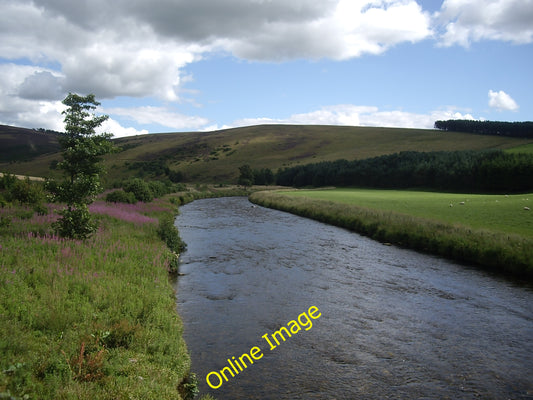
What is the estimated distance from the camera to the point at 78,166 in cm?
1558

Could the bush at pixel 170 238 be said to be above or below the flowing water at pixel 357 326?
above

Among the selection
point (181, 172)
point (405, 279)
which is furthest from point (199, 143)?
point (405, 279)

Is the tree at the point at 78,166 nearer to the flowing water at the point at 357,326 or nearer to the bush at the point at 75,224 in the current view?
the bush at the point at 75,224

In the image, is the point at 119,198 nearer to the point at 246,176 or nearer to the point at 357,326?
the point at 357,326

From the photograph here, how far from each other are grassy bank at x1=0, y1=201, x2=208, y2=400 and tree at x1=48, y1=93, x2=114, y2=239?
3.73ft

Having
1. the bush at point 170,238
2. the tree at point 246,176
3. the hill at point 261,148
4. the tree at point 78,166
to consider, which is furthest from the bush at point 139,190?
the hill at point 261,148

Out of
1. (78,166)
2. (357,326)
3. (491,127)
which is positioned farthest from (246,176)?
(491,127)

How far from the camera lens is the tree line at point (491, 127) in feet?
400

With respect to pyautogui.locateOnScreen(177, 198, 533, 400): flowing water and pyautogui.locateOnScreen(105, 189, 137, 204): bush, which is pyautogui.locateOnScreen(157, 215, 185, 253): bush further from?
pyautogui.locateOnScreen(105, 189, 137, 204): bush

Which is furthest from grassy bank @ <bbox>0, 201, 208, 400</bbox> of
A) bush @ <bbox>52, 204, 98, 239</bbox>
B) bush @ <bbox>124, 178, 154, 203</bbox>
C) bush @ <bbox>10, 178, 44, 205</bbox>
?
bush @ <bbox>124, 178, 154, 203</bbox>

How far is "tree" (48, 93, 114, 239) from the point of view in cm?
1512

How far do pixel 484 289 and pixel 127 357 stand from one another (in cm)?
1417

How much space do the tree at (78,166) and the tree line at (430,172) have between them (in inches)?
2384

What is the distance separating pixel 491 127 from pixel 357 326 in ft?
489
